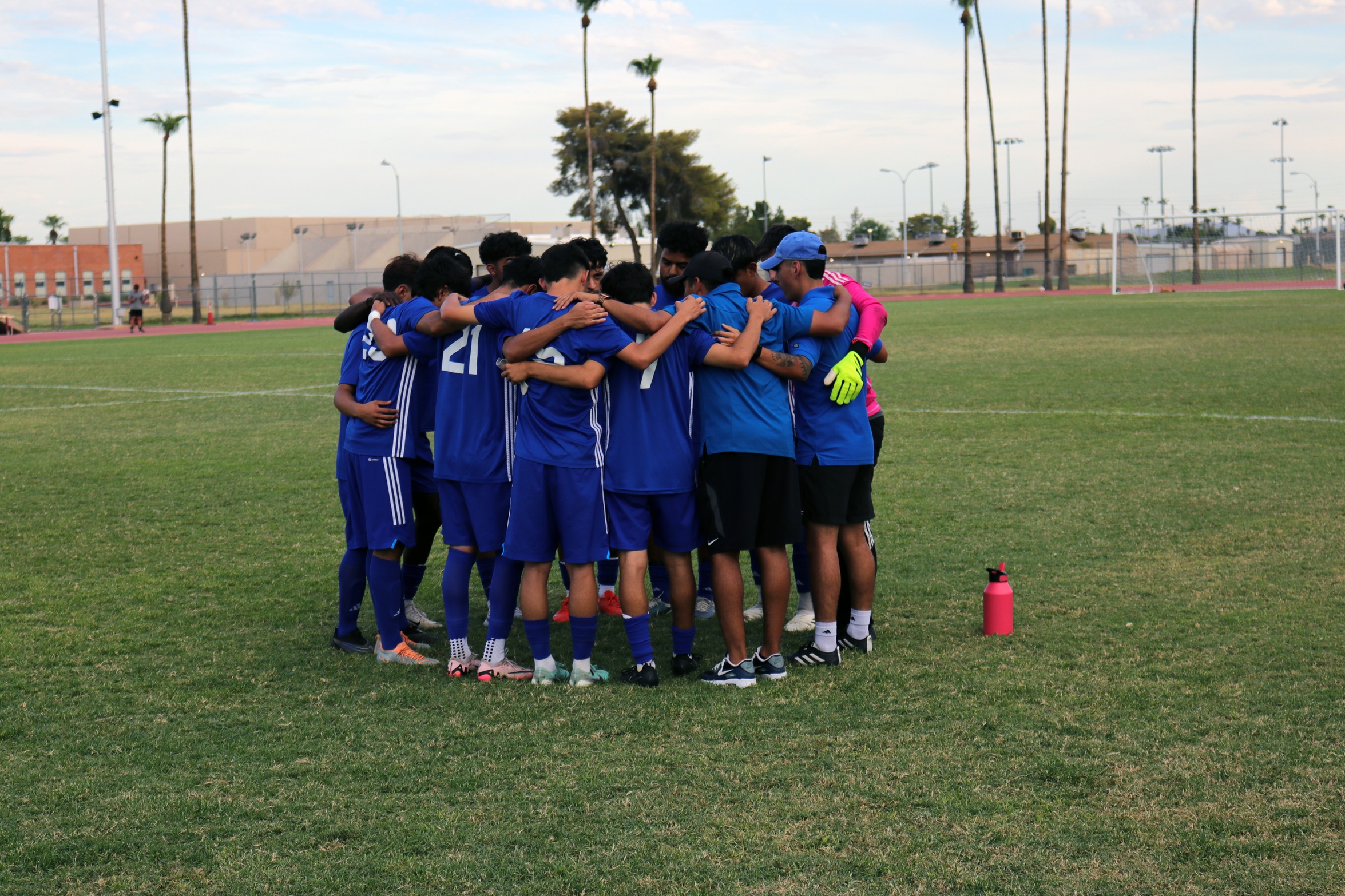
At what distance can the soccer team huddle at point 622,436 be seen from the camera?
503 cm

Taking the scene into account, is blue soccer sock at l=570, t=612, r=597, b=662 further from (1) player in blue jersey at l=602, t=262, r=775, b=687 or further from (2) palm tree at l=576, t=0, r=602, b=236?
(2) palm tree at l=576, t=0, r=602, b=236

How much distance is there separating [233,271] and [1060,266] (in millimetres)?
72992

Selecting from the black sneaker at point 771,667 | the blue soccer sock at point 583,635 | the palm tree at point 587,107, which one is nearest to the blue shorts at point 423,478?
the blue soccer sock at point 583,635

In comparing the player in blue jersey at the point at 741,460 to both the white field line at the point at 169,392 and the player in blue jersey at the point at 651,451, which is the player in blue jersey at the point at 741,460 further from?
the white field line at the point at 169,392

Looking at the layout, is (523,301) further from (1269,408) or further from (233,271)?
(233,271)

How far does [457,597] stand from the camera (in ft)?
18.0

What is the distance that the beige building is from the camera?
8931cm

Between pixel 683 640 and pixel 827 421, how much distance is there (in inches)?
48.0

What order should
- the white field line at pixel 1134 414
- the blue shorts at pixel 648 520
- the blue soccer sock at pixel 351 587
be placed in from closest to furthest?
1. the blue shorts at pixel 648 520
2. the blue soccer sock at pixel 351 587
3. the white field line at pixel 1134 414

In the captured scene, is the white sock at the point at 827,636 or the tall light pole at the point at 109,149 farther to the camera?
the tall light pole at the point at 109,149

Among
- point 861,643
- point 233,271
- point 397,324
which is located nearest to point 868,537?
point 861,643

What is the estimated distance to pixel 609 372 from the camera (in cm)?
513

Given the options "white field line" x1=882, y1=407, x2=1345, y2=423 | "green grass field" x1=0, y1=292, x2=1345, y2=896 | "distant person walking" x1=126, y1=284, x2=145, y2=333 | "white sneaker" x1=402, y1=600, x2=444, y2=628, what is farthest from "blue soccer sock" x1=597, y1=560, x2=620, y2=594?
"distant person walking" x1=126, y1=284, x2=145, y2=333

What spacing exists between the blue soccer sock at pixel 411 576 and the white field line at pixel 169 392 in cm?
1211
